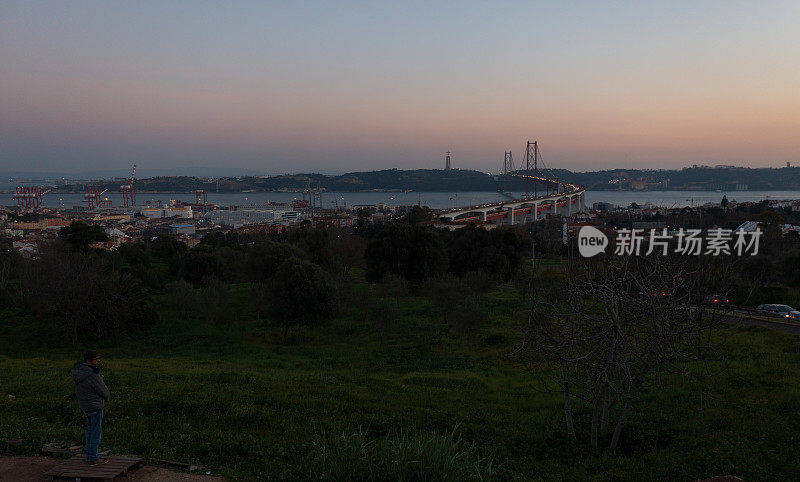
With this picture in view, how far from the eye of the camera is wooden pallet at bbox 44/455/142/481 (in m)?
3.18

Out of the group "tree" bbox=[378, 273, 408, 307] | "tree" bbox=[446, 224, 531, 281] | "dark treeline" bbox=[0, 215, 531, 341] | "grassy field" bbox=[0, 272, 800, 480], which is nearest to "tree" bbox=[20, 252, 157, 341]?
"dark treeline" bbox=[0, 215, 531, 341]

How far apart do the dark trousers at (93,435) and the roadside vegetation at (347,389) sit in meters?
0.56

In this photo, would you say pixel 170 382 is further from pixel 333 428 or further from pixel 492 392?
pixel 492 392

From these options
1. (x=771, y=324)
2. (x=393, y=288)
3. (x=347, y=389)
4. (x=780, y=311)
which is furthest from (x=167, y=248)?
(x=780, y=311)

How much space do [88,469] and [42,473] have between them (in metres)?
0.37

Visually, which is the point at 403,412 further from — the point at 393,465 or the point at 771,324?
the point at 771,324

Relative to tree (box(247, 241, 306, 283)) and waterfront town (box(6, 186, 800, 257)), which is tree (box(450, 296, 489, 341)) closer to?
tree (box(247, 241, 306, 283))

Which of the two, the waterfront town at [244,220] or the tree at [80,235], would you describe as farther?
the waterfront town at [244,220]

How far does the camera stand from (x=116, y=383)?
619 centimetres

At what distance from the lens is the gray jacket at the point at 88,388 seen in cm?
343

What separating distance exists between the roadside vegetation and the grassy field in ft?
0.09
